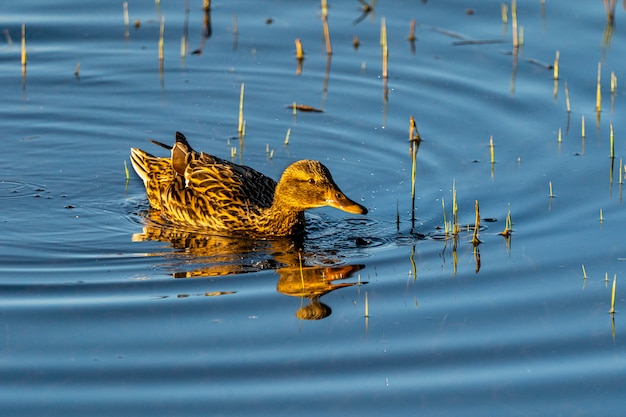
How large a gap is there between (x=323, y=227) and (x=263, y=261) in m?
1.22

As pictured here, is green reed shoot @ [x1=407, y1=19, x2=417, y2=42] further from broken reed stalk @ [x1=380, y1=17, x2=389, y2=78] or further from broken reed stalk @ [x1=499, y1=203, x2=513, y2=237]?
broken reed stalk @ [x1=499, y1=203, x2=513, y2=237]

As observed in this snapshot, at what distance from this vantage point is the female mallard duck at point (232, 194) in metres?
10.8

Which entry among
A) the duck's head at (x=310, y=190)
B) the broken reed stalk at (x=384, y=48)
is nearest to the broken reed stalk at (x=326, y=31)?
the broken reed stalk at (x=384, y=48)

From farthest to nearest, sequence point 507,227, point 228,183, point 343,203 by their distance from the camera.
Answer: point 228,183 → point 343,203 → point 507,227

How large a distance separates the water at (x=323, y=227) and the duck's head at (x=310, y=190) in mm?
328

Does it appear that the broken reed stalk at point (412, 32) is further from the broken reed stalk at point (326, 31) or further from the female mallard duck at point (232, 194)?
the female mallard duck at point (232, 194)

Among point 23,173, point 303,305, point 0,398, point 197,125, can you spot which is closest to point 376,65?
point 197,125

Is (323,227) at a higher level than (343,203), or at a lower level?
lower

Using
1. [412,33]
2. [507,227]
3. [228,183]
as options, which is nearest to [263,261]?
[228,183]

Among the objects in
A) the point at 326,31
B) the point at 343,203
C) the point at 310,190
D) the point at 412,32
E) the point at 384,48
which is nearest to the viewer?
the point at 343,203

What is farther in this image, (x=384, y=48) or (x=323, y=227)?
(x=384, y=48)

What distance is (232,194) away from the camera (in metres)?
11.3

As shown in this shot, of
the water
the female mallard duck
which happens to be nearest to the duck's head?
the female mallard duck

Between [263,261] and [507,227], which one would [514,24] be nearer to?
[507,227]
